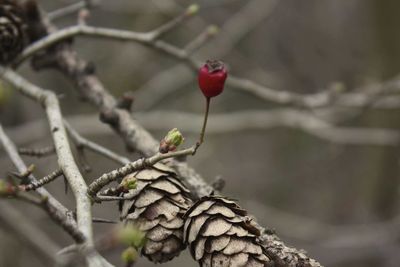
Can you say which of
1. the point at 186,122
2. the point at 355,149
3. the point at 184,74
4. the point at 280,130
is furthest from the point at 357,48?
the point at 186,122

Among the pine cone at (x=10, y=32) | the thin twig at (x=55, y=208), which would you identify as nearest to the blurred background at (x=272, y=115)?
the pine cone at (x=10, y=32)

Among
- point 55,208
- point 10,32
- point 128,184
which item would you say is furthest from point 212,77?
point 10,32

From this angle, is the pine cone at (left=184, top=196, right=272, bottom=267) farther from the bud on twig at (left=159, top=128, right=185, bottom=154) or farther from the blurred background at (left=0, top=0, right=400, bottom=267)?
the blurred background at (left=0, top=0, right=400, bottom=267)

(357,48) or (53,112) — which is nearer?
(53,112)

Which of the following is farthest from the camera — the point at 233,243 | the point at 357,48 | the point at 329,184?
the point at 329,184

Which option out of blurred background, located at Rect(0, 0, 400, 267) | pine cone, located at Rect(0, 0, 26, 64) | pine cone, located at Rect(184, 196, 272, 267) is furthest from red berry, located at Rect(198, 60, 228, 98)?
blurred background, located at Rect(0, 0, 400, 267)

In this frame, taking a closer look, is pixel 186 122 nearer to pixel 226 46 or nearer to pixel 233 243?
pixel 226 46

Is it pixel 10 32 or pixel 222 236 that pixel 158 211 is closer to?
pixel 222 236
